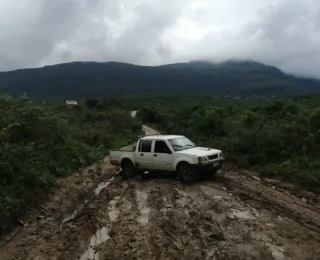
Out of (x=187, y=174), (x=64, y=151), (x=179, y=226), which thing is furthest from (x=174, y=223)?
(x=64, y=151)

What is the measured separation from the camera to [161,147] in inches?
607

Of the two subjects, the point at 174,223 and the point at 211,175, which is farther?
the point at 211,175

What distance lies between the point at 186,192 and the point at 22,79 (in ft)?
628

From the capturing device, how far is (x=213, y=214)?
34.9ft

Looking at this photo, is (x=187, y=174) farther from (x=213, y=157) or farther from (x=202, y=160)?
(x=213, y=157)

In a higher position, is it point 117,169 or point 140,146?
point 140,146

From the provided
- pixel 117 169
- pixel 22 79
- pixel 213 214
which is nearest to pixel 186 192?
pixel 213 214

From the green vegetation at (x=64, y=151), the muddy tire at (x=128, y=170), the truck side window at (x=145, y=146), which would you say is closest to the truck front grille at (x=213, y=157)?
the truck side window at (x=145, y=146)

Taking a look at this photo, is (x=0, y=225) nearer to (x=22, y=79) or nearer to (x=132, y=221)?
(x=132, y=221)

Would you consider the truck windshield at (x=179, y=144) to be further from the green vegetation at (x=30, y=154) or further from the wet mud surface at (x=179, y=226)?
the green vegetation at (x=30, y=154)

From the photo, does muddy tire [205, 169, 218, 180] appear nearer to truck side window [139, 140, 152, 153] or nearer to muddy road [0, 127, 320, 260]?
muddy road [0, 127, 320, 260]

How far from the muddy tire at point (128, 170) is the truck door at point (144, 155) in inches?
17.7

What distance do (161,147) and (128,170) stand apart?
202 cm

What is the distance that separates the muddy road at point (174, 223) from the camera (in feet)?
27.5
